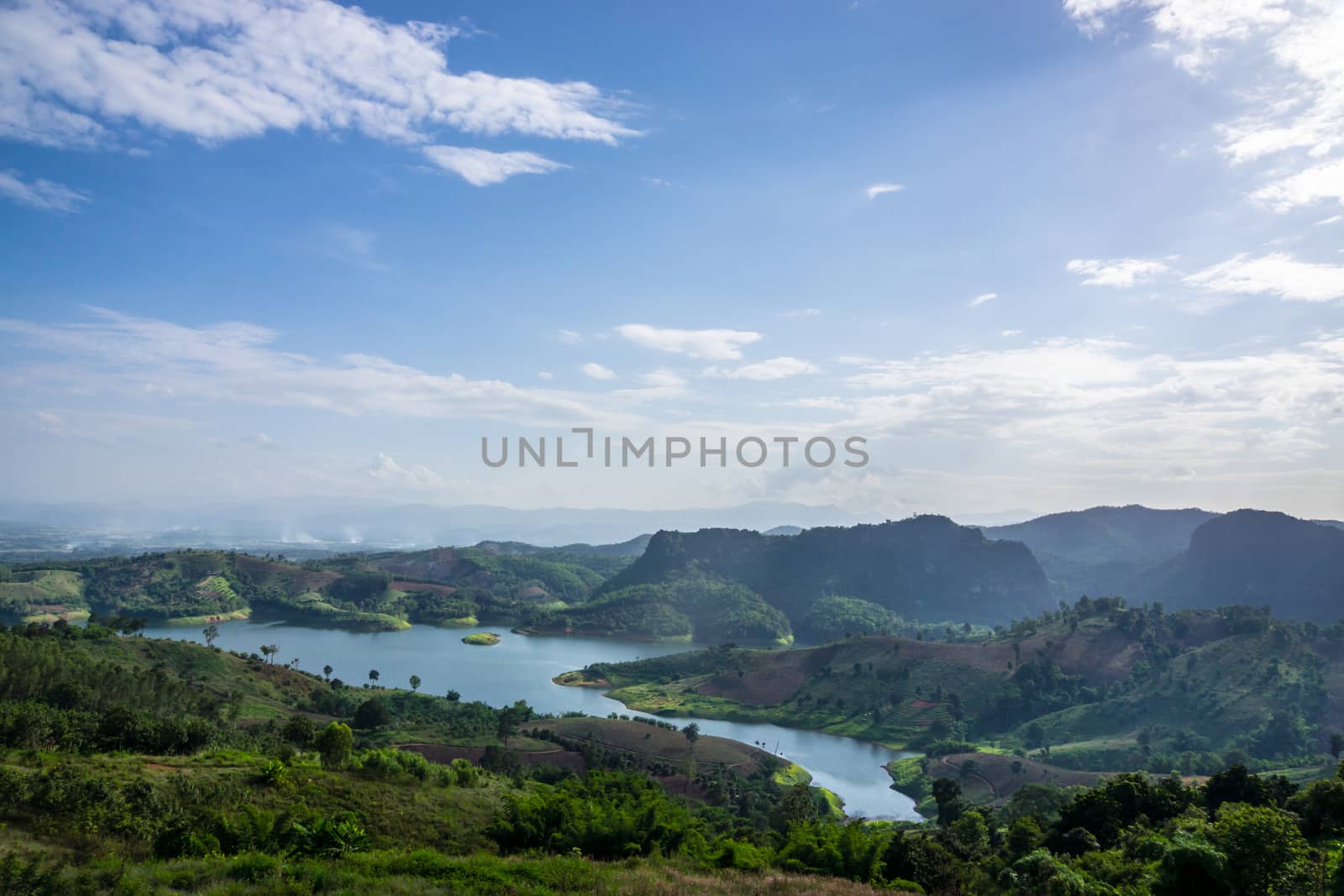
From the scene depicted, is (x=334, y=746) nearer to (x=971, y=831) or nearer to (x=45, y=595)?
(x=971, y=831)

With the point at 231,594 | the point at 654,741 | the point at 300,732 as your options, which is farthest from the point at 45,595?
the point at 300,732

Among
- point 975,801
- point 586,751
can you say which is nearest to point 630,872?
point 586,751

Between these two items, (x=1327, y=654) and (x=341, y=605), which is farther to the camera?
(x=341, y=605)

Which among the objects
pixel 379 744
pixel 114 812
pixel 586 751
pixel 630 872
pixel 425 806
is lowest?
pixel 586 751

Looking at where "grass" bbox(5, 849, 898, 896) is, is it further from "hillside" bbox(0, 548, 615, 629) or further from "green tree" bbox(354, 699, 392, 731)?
"hillside" bbox(0, 548, 615, 629)

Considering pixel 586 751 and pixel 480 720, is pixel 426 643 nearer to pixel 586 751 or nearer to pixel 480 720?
pixel 480 720

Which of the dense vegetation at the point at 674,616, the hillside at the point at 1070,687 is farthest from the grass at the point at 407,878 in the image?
the dense vegetation at the point at 674,616
